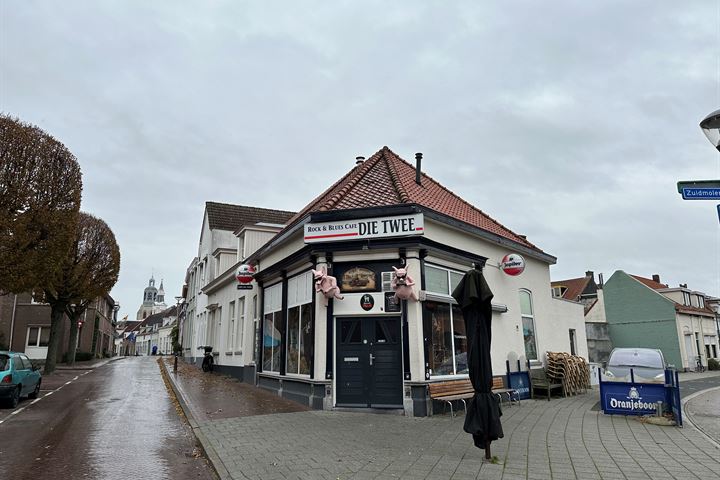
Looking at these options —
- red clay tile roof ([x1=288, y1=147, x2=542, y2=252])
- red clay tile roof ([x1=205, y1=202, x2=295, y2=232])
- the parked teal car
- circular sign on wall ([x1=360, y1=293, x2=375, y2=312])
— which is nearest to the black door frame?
circular sign on wall ([x1=360, y1=293, x2=375, y2=312])

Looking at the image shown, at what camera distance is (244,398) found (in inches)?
536

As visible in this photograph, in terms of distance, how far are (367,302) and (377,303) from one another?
0.25m

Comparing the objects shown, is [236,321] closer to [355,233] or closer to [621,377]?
[355,233]

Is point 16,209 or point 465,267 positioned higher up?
point 16,209

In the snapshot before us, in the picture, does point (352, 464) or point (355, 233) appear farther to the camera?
point (355, 233)

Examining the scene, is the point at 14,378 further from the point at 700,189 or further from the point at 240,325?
the point at 700,189

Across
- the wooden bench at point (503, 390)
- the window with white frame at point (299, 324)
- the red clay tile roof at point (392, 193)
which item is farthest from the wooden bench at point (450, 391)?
the red clay tile roof at point (392, 193)

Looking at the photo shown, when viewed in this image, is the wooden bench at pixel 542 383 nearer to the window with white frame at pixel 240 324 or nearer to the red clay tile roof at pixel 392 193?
the red clay tile roof at pixel 392 193

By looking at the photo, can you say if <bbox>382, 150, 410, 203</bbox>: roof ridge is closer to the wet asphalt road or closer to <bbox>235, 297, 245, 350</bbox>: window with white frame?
the wet asphalt road

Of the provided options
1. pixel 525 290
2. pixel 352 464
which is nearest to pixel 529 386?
pixel 525 290

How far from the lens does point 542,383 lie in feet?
49.0

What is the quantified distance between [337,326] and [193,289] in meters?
25.5

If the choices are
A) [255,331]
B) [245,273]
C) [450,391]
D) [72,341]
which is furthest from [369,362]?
[72,341]

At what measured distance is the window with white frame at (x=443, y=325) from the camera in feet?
38.6
